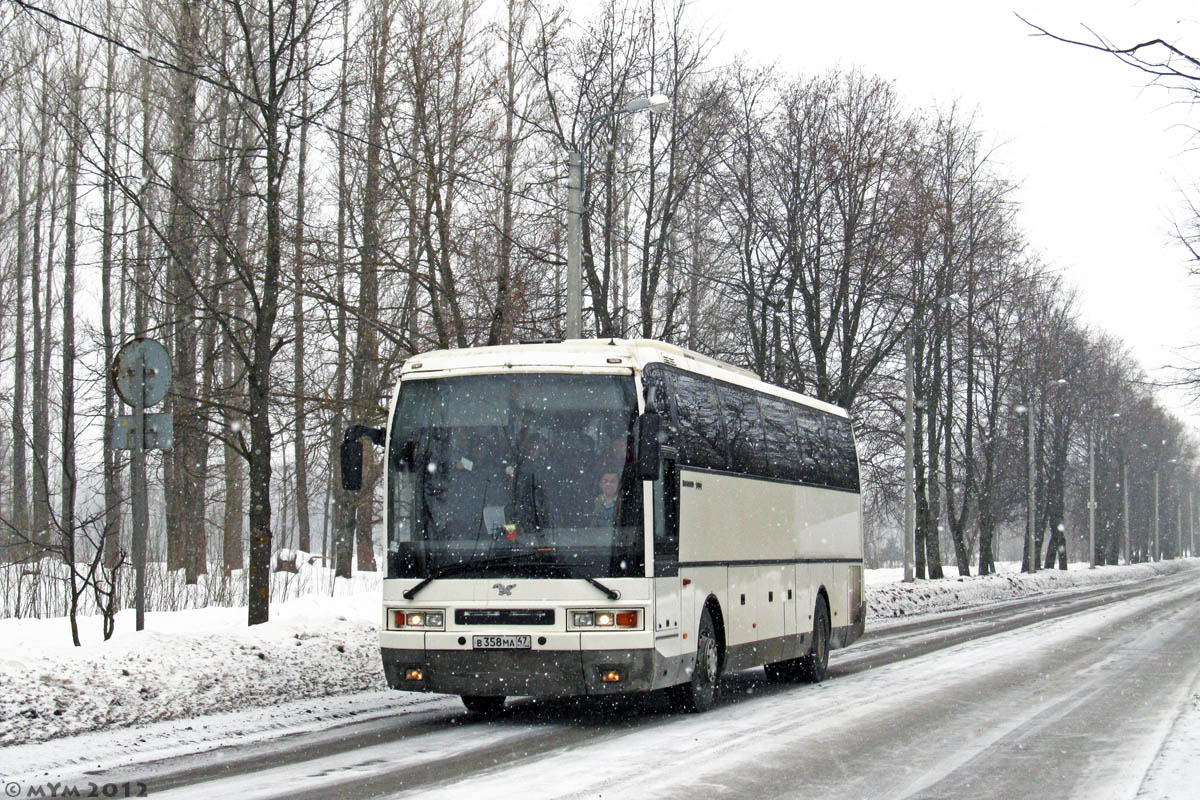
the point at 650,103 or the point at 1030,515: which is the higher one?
the point at 650,103

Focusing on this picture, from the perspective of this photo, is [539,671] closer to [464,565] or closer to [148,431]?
[464,565]

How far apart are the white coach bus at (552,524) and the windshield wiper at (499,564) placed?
0.5 inches

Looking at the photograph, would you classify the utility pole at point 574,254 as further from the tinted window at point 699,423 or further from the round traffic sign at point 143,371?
the round traffic sign at point 143,371

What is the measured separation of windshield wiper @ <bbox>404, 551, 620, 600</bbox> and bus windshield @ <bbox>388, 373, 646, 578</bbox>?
11 millimetres

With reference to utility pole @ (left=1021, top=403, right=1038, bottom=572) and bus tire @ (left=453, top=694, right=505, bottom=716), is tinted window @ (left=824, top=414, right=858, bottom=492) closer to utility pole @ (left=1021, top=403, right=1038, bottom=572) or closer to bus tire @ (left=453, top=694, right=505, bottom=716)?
bus tire @ (left=453, top=694, right=505, bottom=716)

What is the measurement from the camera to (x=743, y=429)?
14.1 m

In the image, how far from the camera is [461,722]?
38.3 ft

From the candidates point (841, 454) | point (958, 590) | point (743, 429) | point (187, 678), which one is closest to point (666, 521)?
point (743, 429)

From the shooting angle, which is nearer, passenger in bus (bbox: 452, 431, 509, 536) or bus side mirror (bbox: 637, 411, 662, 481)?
bus side mirror (bbox: 637, 411, 662, 481)

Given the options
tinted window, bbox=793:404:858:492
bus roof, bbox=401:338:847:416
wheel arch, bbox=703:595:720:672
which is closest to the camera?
bus roof, bbox=401:338:847:416

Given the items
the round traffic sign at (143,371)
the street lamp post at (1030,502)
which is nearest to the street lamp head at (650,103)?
the round traffic sign at (143,371)

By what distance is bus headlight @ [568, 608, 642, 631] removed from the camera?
35.9ft

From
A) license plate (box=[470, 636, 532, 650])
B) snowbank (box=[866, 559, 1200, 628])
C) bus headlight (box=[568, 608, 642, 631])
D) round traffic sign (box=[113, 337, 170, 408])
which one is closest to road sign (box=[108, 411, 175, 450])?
round traffic sign (box=[113, 337, 170, 408])

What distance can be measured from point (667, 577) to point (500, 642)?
1.49m
